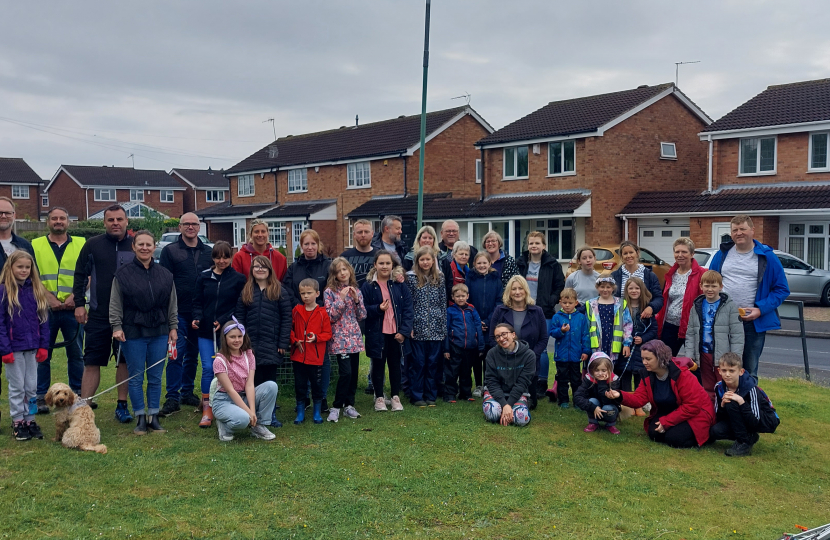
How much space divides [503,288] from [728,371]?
9.97ft

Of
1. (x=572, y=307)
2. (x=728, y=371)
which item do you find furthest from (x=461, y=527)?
(x=572, y=307)

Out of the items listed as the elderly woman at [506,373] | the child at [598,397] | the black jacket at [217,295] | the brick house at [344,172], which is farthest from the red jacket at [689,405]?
the brick house at [344,172]

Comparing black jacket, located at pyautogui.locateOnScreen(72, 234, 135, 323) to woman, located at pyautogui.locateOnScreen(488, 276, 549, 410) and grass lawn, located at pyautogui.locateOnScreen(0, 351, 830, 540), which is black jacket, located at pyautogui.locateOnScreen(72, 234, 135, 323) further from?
woman, located at pyautogui.locateOnScreen(488, 276, 549, 410)

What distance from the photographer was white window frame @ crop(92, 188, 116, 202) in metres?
67.8

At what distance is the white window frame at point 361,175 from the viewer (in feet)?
127

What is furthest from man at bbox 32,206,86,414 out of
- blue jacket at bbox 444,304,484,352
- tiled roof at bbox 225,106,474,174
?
tiled roof at bbox 225,106,474,174

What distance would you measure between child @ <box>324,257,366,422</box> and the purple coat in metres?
2.85

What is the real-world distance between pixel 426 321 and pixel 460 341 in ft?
1.65

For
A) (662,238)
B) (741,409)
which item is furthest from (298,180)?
(741,409)

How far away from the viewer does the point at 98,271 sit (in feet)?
23.6

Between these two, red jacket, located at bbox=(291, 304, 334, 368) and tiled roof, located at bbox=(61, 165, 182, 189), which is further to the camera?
tiled roof, located at bbox=(61, 165, 182, 189)

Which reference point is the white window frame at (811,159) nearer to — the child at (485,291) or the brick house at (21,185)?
the child at (485,291)

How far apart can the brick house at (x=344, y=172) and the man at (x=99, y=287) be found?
2855 cm

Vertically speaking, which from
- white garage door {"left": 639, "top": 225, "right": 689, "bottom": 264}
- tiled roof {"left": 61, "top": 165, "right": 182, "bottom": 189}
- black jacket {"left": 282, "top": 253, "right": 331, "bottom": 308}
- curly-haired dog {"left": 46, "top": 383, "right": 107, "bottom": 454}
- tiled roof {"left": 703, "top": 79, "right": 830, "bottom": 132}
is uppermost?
tiled roof {"left": 61, "top": 165, "right": 182, "bottom": 189}
